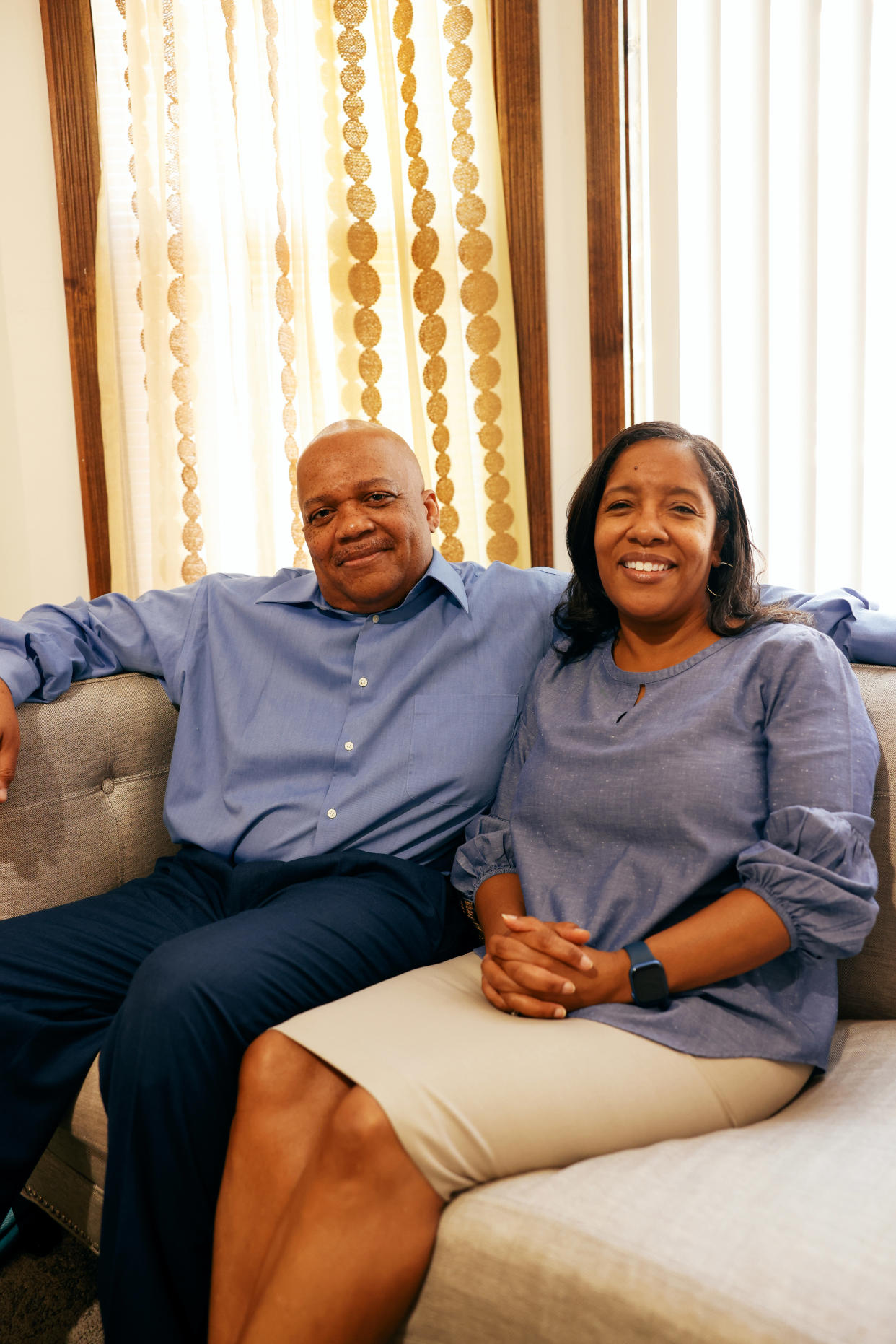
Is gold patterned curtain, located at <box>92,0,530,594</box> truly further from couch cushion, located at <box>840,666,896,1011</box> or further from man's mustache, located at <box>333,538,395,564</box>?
couch cushion, located at <box>840,666,896,1011</box>

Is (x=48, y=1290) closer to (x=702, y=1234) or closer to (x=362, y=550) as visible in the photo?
(x=702, y=1234)

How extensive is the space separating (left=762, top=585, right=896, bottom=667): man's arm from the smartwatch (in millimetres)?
617

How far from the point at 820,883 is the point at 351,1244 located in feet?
2.10

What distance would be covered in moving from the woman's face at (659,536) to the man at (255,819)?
0.87 feet

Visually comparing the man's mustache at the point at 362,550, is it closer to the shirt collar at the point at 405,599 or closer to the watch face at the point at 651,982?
the shirt collar at the point at 405,599

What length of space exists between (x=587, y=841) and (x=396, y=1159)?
19.8 inches

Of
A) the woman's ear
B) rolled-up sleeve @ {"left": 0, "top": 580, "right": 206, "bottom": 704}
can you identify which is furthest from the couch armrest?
the woman's ear

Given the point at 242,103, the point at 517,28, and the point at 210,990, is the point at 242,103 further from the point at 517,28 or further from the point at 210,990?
the point at 210,990

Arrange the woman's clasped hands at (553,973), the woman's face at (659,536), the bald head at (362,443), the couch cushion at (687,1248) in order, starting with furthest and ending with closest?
the bald head at (362,443)
the woman's face at (659,536)
the woman's clasped hands at (553,973)
the couch cushion at (687,1248)

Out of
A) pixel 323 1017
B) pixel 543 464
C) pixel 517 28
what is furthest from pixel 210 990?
pixel 517 28

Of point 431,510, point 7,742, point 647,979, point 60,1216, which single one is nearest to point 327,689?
point 431,510

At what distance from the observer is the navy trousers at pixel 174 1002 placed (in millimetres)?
1143

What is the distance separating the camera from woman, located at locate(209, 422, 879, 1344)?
1.02m

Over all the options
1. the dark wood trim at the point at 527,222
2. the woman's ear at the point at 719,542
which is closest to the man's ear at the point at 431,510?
the woman's ear at the point at 719,542
